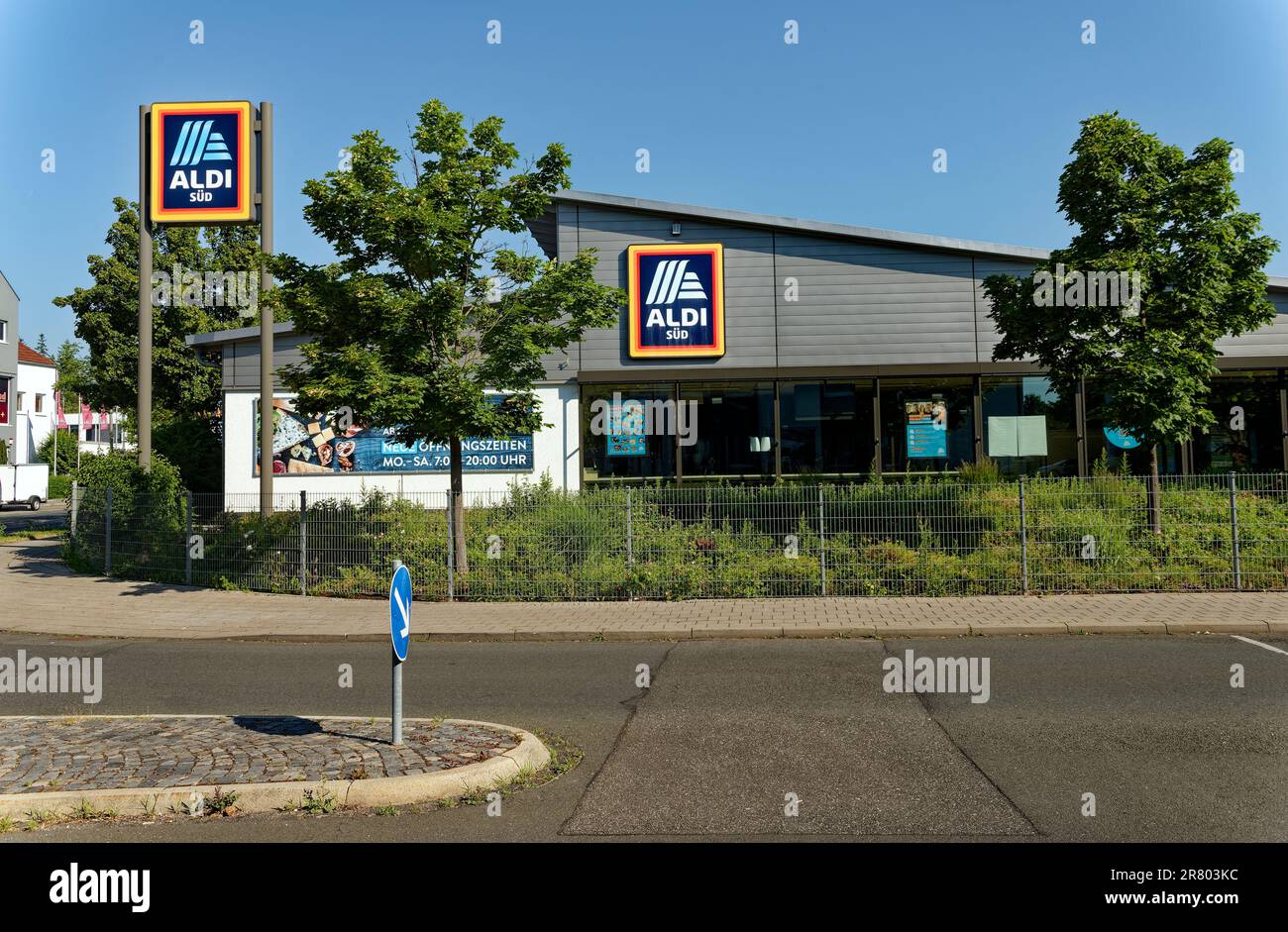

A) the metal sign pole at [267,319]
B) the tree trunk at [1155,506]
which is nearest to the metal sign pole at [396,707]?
the metal sign pole at [267,319]

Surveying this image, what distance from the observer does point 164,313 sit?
32.3m

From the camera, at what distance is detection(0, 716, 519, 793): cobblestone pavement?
551 centimetres

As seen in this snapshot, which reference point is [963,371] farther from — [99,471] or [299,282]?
[99,471]

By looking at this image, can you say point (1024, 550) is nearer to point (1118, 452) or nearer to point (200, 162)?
point (1118, 452)

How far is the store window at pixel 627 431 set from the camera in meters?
22.7

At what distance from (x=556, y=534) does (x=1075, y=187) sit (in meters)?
9.63

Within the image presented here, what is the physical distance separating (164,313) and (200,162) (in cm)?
1643

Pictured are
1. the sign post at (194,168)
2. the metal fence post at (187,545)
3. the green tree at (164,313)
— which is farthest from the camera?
the green tree at (164,313)

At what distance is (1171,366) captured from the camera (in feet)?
45.8

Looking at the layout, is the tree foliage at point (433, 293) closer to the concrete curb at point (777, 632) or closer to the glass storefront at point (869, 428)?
the concrete curb at point (777, 632)

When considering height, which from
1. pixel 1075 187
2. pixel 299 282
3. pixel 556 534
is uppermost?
pixel 1075 187

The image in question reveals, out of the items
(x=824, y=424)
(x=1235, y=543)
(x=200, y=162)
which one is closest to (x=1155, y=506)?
(x=1235, y=543)

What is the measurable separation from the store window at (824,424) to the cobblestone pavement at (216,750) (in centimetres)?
1680
